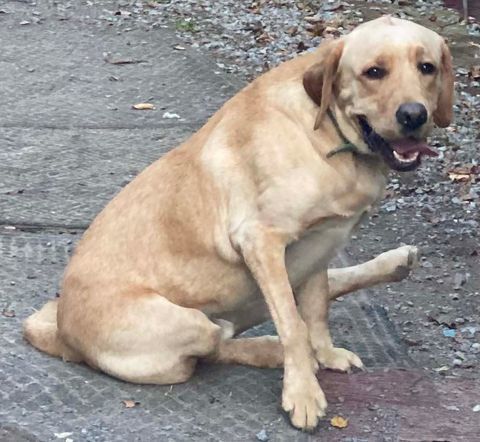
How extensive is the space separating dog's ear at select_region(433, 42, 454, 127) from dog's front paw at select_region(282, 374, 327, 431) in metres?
1.12

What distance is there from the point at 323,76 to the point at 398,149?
1.31 feet

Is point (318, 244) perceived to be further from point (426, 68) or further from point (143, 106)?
point (143, 106)

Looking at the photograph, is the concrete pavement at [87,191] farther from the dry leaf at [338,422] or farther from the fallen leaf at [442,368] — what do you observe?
the fallen leaf at [442,368]

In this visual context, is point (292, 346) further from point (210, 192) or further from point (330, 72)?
point (330, 72)

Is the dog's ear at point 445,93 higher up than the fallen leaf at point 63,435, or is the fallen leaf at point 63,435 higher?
the dog's ear at point 445,93

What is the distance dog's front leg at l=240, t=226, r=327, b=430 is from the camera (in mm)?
4312

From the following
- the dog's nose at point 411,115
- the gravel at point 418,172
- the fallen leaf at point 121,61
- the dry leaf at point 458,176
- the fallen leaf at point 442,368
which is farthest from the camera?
the fallen leaf at point 121,61

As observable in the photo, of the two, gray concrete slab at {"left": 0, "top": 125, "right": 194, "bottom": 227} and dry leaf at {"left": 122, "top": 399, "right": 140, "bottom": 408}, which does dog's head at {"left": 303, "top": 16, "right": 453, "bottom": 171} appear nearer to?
dry leaf at {"left": 122, "top": 399, "right": 140, "bottom": 408}

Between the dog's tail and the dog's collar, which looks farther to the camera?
the dog's tail

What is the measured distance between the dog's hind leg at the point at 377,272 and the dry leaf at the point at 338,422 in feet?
2.70

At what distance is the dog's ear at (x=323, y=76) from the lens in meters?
4.37

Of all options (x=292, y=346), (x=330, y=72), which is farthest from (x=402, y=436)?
(x=330, y=72)

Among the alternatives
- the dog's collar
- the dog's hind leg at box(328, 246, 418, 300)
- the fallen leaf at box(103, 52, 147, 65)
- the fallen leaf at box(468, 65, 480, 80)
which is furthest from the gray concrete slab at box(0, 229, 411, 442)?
the fallen leaf at box(103, 52, 147, 65)

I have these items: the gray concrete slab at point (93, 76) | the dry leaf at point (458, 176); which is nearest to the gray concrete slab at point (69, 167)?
the gray concrete slab at point (93, 76)
